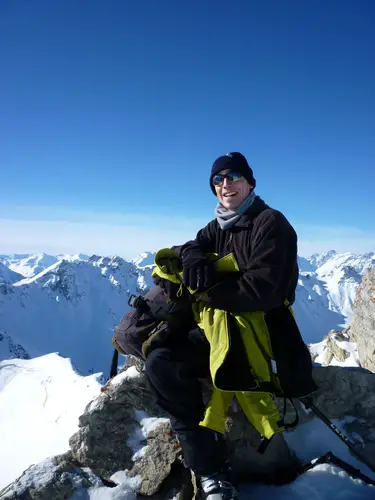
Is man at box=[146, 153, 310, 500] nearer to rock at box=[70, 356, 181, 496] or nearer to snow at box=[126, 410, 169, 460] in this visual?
rock at box=[70, 356, 181, 496]

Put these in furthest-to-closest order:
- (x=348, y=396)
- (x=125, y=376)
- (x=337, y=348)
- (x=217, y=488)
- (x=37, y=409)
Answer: (x=37, y=409) → (x=337, y=348) → (x=125, y=376) → (x=348, y=396) → (x=217, y=488)

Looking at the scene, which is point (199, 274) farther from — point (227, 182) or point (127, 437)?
point (127, 437)

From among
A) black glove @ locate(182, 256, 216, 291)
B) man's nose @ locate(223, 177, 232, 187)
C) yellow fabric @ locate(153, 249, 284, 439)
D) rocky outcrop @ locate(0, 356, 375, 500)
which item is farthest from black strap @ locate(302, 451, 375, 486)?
man's nose @ locate(223, 177, 232, 187)

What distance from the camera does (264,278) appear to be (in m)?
3.67

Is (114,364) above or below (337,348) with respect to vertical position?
above

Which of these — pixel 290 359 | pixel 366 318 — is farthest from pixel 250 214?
pixel 366 318

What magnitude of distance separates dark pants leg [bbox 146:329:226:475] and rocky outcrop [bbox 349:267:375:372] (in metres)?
6.34

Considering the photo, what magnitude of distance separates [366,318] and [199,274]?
750 cm

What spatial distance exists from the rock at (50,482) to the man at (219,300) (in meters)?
1.73

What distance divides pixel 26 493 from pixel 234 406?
2821 mm

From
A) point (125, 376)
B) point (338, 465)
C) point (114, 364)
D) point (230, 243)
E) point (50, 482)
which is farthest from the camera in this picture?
point (125, 376)

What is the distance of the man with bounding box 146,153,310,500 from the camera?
359 centimetres

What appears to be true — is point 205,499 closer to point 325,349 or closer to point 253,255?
point 253,255

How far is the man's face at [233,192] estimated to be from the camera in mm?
4527
